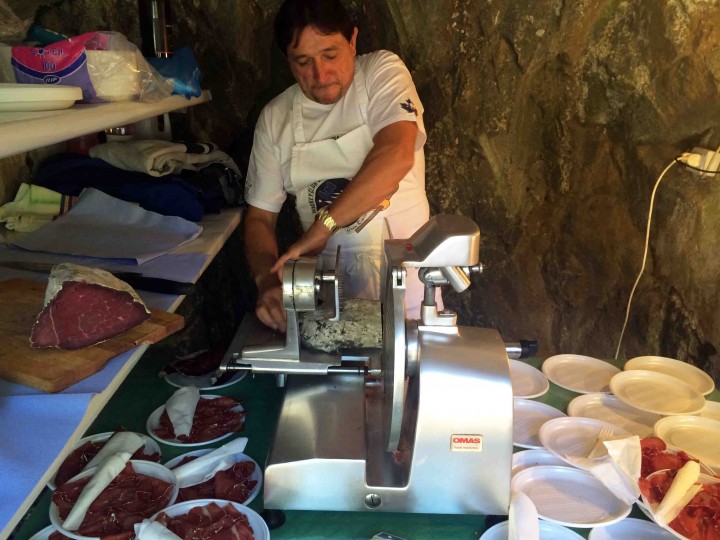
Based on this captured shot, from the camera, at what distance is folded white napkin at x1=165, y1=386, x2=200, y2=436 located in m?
1.31

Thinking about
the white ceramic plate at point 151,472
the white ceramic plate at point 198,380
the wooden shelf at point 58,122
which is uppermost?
the wooden shelf at point 58,122

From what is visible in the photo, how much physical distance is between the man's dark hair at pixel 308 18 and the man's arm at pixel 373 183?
33cm

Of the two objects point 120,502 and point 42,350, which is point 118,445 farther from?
point 42,350

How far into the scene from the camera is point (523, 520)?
102cm

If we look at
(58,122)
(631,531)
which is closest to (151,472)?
(58,122)

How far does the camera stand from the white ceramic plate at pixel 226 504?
1.04 meters

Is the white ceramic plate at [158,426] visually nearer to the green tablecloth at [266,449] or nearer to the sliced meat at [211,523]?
the green tablecloth at [266,449]

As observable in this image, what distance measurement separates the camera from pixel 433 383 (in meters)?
1.01

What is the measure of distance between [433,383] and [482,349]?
115 mm

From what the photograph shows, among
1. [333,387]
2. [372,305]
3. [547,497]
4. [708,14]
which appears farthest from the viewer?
[708,14]

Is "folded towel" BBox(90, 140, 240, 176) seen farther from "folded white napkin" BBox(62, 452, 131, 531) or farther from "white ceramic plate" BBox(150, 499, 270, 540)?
"white ceramic plate" BBox(150, 499, 270, 540)

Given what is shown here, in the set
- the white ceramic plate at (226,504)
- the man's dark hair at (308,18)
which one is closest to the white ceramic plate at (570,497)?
the white ceramic plate at (226,504)

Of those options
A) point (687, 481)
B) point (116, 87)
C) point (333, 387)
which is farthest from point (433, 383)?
point (116, 87)

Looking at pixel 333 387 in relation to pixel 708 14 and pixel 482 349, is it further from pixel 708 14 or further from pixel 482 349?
A: pixel 708 14
